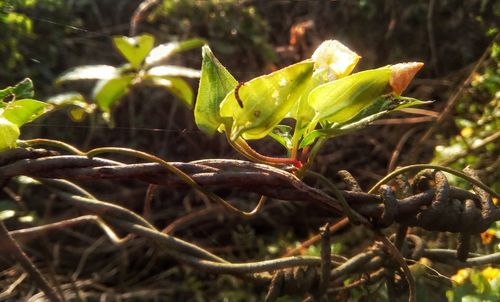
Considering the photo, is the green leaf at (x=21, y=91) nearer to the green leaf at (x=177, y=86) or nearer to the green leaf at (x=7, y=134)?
the green leaf at (x=7, y=134)

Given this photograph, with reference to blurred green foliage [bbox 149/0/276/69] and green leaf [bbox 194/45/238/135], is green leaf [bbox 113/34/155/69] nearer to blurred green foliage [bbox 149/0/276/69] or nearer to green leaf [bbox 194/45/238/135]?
green leaf [bbox 194/45/238/135]

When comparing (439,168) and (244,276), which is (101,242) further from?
(439,168)

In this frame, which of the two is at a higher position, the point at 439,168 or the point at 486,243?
the point at 439,168

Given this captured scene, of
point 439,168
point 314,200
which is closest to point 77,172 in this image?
point 314,200

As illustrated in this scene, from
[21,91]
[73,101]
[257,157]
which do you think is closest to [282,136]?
[257,157]

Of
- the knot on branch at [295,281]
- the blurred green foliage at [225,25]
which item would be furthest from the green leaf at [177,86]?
the blurred green foliage at [225,25]

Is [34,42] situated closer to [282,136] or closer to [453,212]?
[282,136]

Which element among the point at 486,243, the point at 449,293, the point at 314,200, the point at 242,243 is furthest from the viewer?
the point at 242,243

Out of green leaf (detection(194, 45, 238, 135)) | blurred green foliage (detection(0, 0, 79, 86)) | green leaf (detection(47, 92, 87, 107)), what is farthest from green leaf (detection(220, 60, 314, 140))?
blurred green foliage (detection(0, 0, 79, 86))
